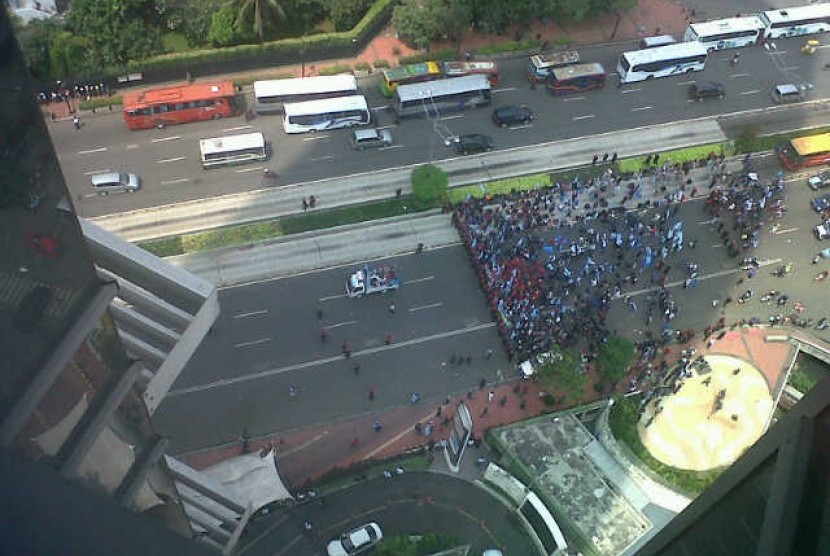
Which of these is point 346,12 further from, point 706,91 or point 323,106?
point 706,91

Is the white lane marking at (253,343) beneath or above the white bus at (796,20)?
beneath

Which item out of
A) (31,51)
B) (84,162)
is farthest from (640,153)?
(31,51)

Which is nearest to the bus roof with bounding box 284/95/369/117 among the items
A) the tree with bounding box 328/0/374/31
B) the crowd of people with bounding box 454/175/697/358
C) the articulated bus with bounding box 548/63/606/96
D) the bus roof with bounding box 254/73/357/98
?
the bus roof with bounding box 254/73/357/98

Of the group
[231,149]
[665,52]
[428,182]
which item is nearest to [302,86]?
[231,149]

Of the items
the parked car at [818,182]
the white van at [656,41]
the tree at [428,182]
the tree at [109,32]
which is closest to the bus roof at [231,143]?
the tree at [109,32]

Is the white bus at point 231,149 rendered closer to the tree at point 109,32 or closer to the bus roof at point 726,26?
the tree at point 109,32

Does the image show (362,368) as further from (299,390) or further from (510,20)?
(510,20)
